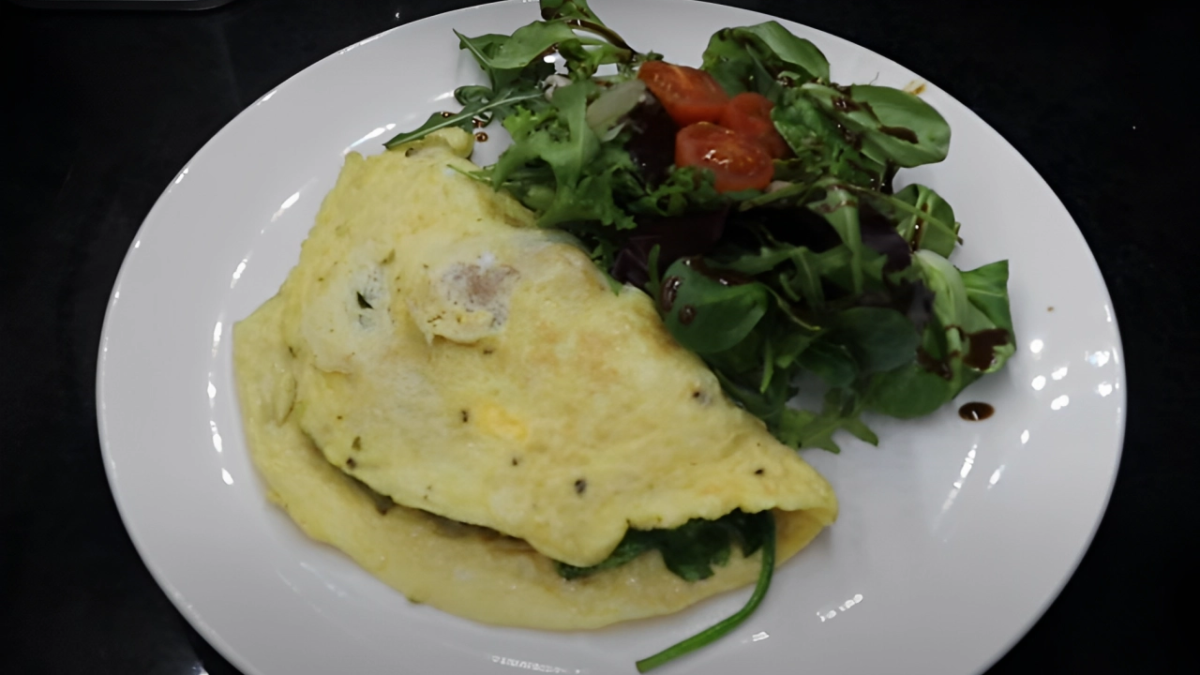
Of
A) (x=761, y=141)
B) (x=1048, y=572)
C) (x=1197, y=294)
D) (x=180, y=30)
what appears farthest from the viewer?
(x=180, y=30)

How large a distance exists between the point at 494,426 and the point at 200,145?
1.83m

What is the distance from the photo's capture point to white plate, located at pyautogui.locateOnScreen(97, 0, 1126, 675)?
169 cm

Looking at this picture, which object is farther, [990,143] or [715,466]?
[990,143]

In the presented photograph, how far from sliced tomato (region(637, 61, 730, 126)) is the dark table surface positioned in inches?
49.1

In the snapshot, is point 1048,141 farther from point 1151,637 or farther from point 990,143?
point 1151,637

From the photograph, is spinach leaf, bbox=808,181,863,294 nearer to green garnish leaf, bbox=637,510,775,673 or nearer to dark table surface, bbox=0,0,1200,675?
green garnish leaf, bbox=637,510,775,673

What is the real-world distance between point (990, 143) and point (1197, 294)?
920 mm

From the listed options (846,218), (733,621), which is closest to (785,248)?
(846,218)

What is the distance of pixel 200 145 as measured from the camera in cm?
287

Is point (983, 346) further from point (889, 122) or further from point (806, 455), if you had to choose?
point (889, 122)

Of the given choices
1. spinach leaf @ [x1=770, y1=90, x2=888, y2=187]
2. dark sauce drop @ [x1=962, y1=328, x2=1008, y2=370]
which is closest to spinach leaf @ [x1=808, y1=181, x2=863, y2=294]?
spinach leaf @ [x1=770, y1=90, x2=888, y2=187]

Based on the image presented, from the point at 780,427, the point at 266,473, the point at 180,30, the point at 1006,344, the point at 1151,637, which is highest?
the point at 180,30

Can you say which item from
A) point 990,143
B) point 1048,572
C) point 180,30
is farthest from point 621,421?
point 180,30

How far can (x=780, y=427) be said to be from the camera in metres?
1.92
